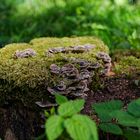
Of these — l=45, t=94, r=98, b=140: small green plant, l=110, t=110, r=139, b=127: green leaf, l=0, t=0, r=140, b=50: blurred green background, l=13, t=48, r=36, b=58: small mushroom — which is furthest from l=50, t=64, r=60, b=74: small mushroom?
l=0, t=0, r=140, b=50: blurred green background

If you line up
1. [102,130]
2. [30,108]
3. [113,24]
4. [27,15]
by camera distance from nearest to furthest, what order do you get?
1. [102,130]
2. [30,108]
3. [113,24]
4. [27,15]

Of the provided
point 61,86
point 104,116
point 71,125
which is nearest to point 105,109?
point 104,116

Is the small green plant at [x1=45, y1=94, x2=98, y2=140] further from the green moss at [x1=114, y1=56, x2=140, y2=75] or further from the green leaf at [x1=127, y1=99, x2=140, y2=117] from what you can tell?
the green moss at [x1=114, y1=56, x2=140, y2=75]

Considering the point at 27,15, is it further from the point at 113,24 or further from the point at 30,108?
the point at 30,108

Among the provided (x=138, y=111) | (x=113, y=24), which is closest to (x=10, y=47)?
(x=138, y=111)

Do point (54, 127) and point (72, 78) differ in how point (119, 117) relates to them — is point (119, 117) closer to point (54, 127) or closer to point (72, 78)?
point (54, 127)

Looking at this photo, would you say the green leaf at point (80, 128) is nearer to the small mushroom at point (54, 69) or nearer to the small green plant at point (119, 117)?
the small green plant at point (119, 117)
